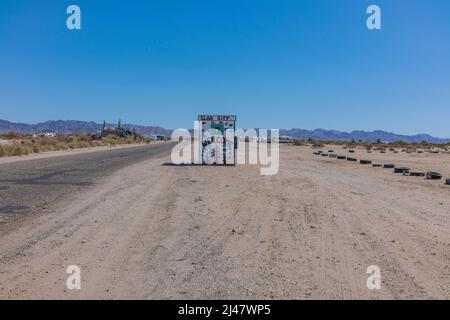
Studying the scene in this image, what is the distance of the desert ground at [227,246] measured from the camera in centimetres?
572

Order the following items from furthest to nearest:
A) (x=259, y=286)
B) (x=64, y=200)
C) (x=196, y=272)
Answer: (x=64, y=200) → (x=196, y=272) → (x=259, y=286)

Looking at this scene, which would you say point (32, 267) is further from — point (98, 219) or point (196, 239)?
point (98, 219)

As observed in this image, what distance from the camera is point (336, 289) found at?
5742 mm

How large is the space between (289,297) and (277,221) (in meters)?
4.67

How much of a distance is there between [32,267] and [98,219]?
137 inches

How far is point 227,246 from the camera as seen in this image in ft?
25.6

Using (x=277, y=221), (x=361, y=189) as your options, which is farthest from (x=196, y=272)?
(x=361, y=189)

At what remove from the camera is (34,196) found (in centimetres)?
1328

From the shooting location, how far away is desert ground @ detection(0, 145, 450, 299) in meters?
5.72

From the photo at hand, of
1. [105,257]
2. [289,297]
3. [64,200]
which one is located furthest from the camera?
[64,200]

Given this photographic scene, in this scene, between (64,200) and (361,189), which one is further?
(361,189)
